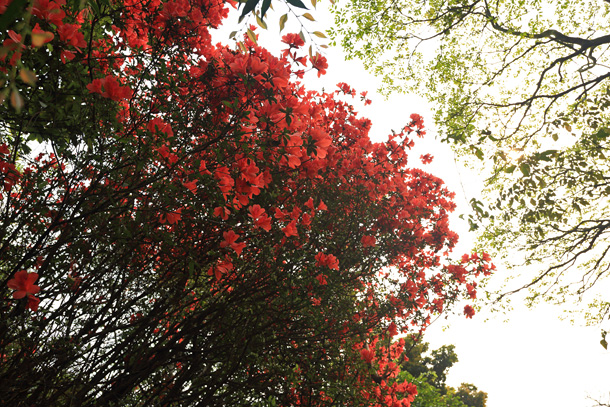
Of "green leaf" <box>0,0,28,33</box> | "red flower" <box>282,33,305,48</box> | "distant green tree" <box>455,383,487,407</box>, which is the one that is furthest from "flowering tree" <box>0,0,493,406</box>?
"distant green tree" <box>455,383,487,407</box>

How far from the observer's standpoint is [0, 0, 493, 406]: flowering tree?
2.31 meters

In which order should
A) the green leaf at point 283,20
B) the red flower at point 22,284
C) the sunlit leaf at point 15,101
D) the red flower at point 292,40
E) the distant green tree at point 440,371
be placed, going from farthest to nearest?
1. the distant green tree at point 440,371
2. the red flower at point 292,40
3. the red flower at point 22,284
4. the green leaf at point 283,20
5. the sunlit leaf at point 15,101

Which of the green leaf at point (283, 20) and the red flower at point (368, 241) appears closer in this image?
the green leaf at point (283, 20)

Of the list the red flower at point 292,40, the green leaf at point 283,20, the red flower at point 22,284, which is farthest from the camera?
the red flower at point 292,40

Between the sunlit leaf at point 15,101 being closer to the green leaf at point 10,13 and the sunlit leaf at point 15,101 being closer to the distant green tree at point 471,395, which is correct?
the green leaf at point 10,13

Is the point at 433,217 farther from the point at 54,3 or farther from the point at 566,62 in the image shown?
the point at 54,3

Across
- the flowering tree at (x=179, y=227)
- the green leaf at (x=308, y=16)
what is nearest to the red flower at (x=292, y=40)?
the flowering tree at (x=179, y=227)

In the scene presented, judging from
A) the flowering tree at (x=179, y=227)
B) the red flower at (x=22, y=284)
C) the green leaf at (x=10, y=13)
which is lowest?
the red flower at (x=22, y=284)

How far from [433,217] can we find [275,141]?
4.03m

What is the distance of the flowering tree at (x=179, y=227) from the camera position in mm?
2314

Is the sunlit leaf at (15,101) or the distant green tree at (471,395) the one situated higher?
the distant green tree at (471,395)

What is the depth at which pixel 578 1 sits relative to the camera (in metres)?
6.89

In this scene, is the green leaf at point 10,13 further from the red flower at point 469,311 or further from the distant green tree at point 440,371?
the distant green tree at point 440,371

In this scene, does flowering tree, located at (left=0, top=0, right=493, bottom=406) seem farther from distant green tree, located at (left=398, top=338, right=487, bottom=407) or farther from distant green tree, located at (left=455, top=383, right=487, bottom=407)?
distant green tree, located at (left=455, top=383, right=487, bottom=407)
